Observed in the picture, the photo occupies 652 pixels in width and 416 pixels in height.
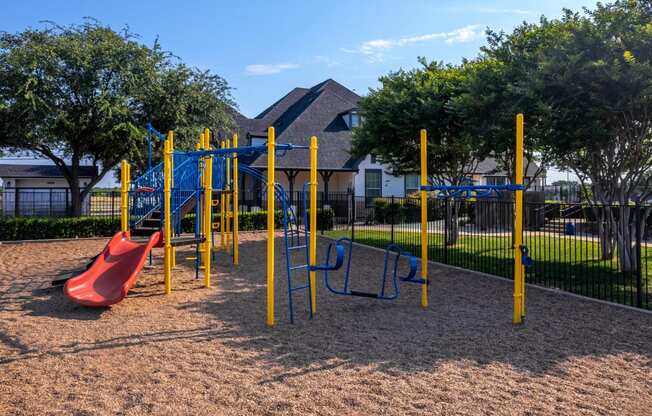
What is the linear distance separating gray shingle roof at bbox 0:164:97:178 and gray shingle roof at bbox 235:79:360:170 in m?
14.3

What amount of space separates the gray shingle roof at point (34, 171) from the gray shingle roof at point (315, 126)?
14265 millimetres

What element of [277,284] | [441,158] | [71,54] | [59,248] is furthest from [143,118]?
[277,284]

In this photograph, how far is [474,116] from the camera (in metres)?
11.1

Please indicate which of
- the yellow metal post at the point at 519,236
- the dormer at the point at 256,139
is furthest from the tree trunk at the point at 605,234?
the dormer at the point at 256,139

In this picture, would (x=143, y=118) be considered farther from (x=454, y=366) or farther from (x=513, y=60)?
(x=454, y=366)

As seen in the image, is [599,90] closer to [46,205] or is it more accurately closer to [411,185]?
[411,185]

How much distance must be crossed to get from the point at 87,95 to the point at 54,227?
4989 mm

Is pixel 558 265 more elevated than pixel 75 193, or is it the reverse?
pixel 75 193

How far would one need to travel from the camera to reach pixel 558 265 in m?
11.7

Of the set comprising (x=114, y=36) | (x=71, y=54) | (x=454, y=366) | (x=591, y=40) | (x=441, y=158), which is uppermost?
(x=114, y=36)

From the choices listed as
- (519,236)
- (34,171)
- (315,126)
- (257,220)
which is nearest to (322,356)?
(519,236)

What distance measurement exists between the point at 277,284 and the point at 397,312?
296cm

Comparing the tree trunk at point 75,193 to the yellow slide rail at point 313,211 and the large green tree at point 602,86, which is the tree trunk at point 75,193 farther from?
the large green tree at point 602,86

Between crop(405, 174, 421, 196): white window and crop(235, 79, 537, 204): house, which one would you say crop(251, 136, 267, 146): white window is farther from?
crop(405, 174, 421, 196): white window
